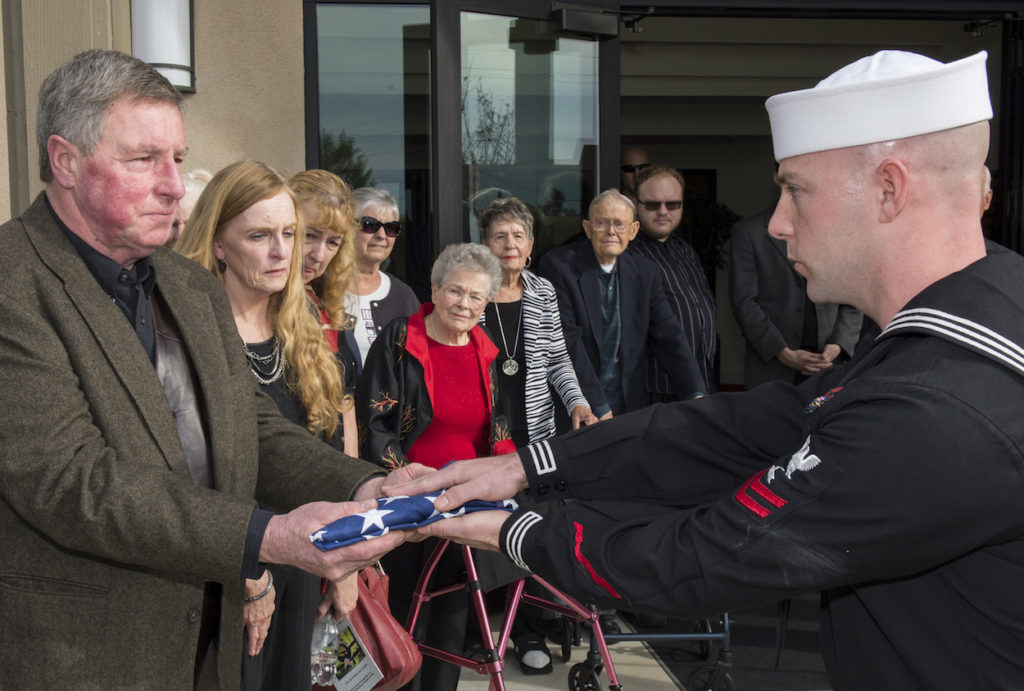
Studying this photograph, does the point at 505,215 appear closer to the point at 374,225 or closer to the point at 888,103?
the point at 374,225

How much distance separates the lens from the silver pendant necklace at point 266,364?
3.05 meters

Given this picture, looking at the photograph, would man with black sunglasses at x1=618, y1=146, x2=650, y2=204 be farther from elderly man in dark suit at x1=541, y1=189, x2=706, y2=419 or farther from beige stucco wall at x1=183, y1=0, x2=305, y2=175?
beige stucco wall at x1=183, y1=0, x2=305, y2=175

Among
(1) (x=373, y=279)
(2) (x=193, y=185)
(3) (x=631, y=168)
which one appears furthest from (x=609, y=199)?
(2) (x=193, y=185)

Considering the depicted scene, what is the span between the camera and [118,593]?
188cm

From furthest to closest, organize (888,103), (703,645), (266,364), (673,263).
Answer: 1. (673,263)
2. (703,645)
3. (266,364)
4. (888,103)

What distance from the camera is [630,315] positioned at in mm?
5242

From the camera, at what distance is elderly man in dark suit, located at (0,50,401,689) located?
177 cm

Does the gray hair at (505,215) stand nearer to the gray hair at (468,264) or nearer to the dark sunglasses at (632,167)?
the gray hair at (468,264)

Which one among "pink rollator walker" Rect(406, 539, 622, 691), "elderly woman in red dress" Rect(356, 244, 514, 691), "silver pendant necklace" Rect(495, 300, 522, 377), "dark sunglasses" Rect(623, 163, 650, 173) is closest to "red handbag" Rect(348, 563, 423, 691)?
"pink rollator walker" Rect(406, 539, 622, 691)

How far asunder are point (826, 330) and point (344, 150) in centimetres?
304

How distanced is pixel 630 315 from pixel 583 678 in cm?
188

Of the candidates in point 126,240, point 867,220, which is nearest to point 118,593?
point 126,240

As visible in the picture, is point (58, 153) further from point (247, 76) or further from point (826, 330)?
point (826, 330)

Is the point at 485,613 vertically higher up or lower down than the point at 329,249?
lower down
